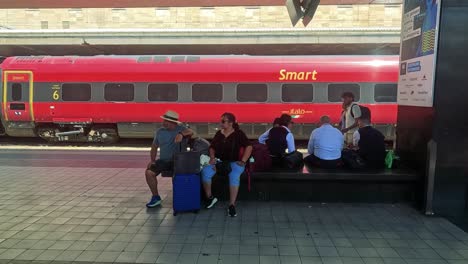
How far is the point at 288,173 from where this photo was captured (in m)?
5.85

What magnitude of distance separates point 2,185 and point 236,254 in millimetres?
5022

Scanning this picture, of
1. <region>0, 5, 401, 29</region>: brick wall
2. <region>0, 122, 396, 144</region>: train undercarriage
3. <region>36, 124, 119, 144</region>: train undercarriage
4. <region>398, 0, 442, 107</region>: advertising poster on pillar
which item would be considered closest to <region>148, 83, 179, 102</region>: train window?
<region>0, 122, 396, 144</region>: train undercarriage

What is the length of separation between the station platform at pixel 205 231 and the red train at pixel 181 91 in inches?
258

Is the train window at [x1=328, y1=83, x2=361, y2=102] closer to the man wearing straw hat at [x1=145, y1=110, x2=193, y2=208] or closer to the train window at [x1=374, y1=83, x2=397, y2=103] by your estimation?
the train window at [x1=374, y1=83, x2=397, y2=103]

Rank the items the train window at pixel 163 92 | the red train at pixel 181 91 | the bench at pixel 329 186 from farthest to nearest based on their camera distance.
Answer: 1. the train window at pixel 163 92
2. the red train at pixel 181 91
3. the bench at pixel 329 186

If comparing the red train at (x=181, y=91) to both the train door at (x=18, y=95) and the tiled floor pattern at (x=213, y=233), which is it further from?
the tiled floor pattern at (x=213, y=233)

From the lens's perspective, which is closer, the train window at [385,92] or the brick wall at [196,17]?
the train window at [385,92]

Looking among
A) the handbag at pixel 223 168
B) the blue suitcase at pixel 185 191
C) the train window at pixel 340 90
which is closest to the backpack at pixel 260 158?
the handbag at pixel 223 168

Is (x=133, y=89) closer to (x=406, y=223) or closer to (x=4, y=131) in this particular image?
(x=4, y=131)

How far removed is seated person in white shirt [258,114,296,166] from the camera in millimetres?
6203

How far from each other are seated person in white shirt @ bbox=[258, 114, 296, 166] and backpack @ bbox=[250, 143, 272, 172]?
33cm

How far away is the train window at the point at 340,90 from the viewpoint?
41.9ft

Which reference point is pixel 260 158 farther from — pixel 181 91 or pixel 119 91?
pixel 119 91

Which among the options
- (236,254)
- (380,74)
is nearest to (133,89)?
(380,74)
